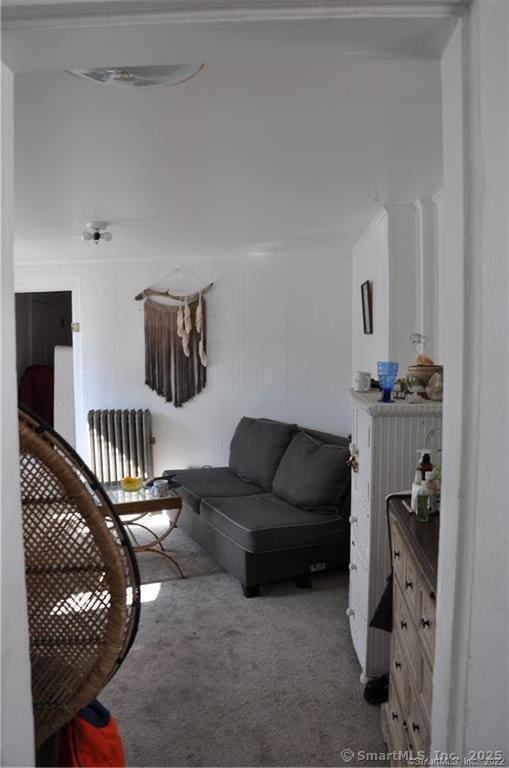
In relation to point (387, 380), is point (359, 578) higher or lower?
lower

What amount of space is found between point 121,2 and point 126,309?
4.41 m

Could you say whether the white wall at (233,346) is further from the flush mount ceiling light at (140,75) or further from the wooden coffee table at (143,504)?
the flush mount ceiling light at (140,75)

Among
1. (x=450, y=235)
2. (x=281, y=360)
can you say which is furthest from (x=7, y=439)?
(x=281, y=360)

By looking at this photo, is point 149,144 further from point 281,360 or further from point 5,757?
point 281,360

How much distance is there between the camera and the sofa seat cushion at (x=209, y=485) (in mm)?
3861

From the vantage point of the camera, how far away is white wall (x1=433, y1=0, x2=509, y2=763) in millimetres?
771

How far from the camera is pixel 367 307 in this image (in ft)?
12.7

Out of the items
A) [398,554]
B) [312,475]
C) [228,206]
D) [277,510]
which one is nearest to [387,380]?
[398,554]

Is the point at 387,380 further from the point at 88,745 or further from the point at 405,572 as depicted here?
the point at 88,745

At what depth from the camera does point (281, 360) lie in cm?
489

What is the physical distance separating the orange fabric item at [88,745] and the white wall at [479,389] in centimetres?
64

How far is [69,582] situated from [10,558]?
0.60 feet

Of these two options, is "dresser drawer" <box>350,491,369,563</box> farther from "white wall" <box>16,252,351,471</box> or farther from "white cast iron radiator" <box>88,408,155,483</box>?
"white cast iron radiator" <box>88,408,155,483</box>

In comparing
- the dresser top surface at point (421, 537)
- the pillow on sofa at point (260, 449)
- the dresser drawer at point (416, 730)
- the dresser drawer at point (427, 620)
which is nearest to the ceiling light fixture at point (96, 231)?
the pillow on sofa at point (260, 449)
